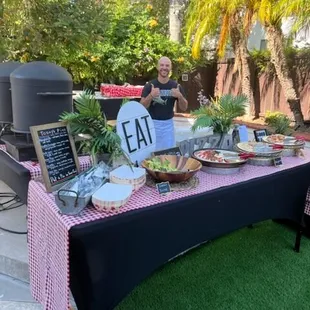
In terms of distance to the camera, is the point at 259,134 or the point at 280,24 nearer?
the point at 259,134

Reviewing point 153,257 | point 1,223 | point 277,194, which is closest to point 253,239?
Answer: point 277,194

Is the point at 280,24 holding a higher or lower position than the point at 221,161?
higher

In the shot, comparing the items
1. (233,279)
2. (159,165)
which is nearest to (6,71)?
(159,165)

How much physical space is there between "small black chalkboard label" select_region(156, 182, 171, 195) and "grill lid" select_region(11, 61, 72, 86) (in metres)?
0.92

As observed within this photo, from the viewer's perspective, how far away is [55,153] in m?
1.57

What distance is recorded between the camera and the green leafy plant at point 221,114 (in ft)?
7.18

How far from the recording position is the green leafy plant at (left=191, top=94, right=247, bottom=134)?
7.18 feet

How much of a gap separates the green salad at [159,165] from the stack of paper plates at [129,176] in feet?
0.19

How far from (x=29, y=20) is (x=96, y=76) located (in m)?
5.12

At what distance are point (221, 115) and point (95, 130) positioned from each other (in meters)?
0.95

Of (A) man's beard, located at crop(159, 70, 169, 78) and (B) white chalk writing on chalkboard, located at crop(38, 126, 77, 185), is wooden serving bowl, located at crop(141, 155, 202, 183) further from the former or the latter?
(A) man's beard, located at crop(159, 70, 169, 78)

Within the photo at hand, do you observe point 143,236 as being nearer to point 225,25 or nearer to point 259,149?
point 259,149

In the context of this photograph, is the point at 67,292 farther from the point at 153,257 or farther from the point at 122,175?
the point at 122,175

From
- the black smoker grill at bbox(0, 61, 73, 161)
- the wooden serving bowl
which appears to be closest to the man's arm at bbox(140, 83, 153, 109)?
the black smoker grill at bbox(0, 61, 73, 161)
